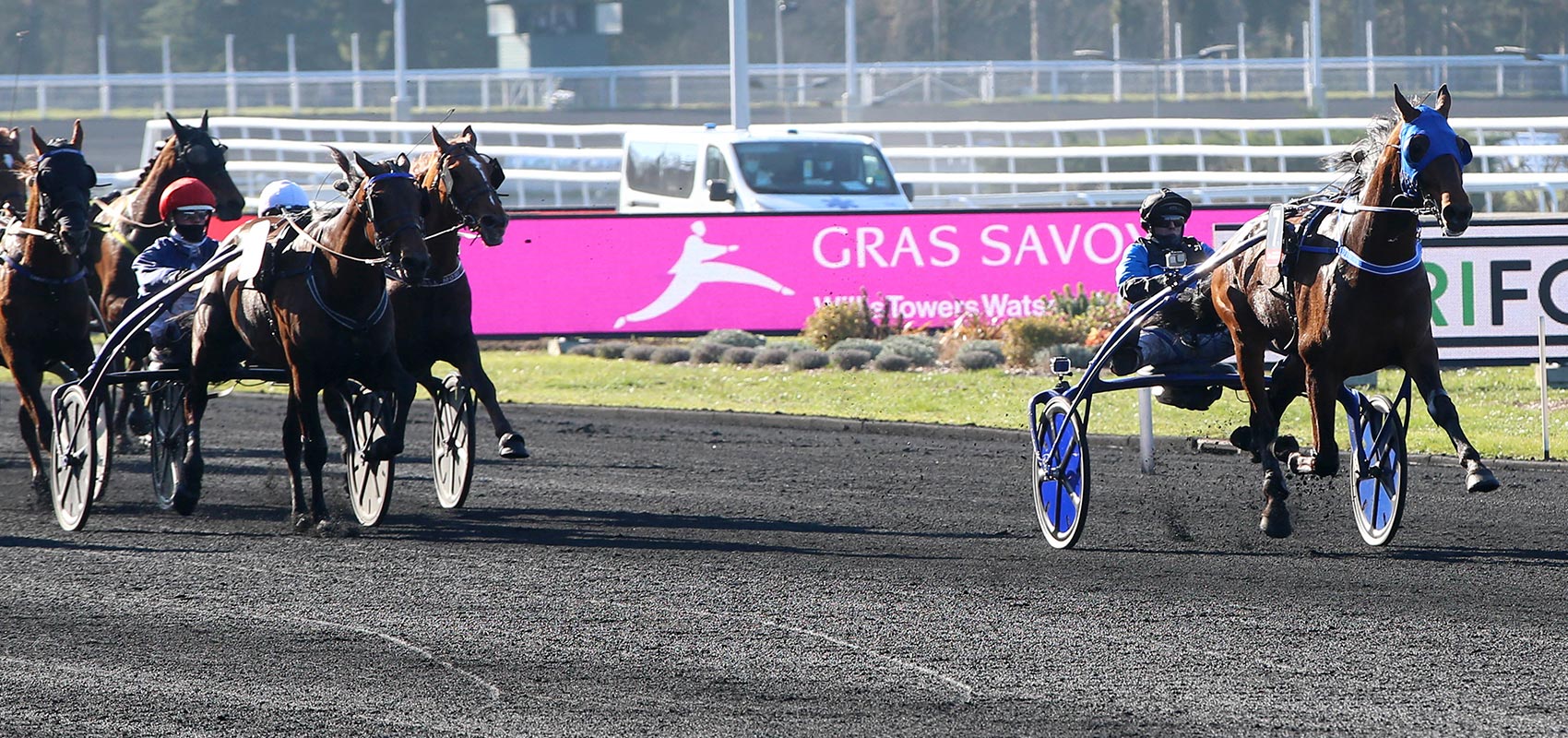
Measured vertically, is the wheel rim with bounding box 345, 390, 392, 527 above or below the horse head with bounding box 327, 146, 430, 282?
below

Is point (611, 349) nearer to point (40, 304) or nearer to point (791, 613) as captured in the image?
point (40, 304)

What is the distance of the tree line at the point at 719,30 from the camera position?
58.8 meters

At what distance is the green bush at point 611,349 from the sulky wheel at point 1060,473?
9.69 metres

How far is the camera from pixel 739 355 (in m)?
17.2

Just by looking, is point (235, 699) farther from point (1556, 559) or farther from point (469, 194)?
point (1556, 559)

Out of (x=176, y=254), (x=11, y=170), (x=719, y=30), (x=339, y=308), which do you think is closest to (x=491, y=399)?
(x=339, y=308)

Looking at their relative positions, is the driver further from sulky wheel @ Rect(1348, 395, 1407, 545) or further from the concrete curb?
the concrete curb

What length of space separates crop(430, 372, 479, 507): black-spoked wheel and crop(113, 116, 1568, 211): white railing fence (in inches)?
526

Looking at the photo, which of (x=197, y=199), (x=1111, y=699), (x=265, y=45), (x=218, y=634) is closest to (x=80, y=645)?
(x=218, y=634)

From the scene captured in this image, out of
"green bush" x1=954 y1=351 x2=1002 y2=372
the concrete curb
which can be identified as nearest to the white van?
"green bush" x1=954 y1=351 x2=1002 y2=372

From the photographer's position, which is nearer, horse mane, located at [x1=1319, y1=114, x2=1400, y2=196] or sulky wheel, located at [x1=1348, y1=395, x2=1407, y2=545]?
horse mane, located at [x1=1319, y1=114, x2=1400, y2=196]

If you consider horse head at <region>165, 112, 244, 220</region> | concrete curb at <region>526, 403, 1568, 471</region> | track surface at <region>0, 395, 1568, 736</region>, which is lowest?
track surface at <region>0, 395, 1568, 736</region>

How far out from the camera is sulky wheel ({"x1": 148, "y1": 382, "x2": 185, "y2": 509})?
10164 mm

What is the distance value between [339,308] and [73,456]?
5.55 feet
